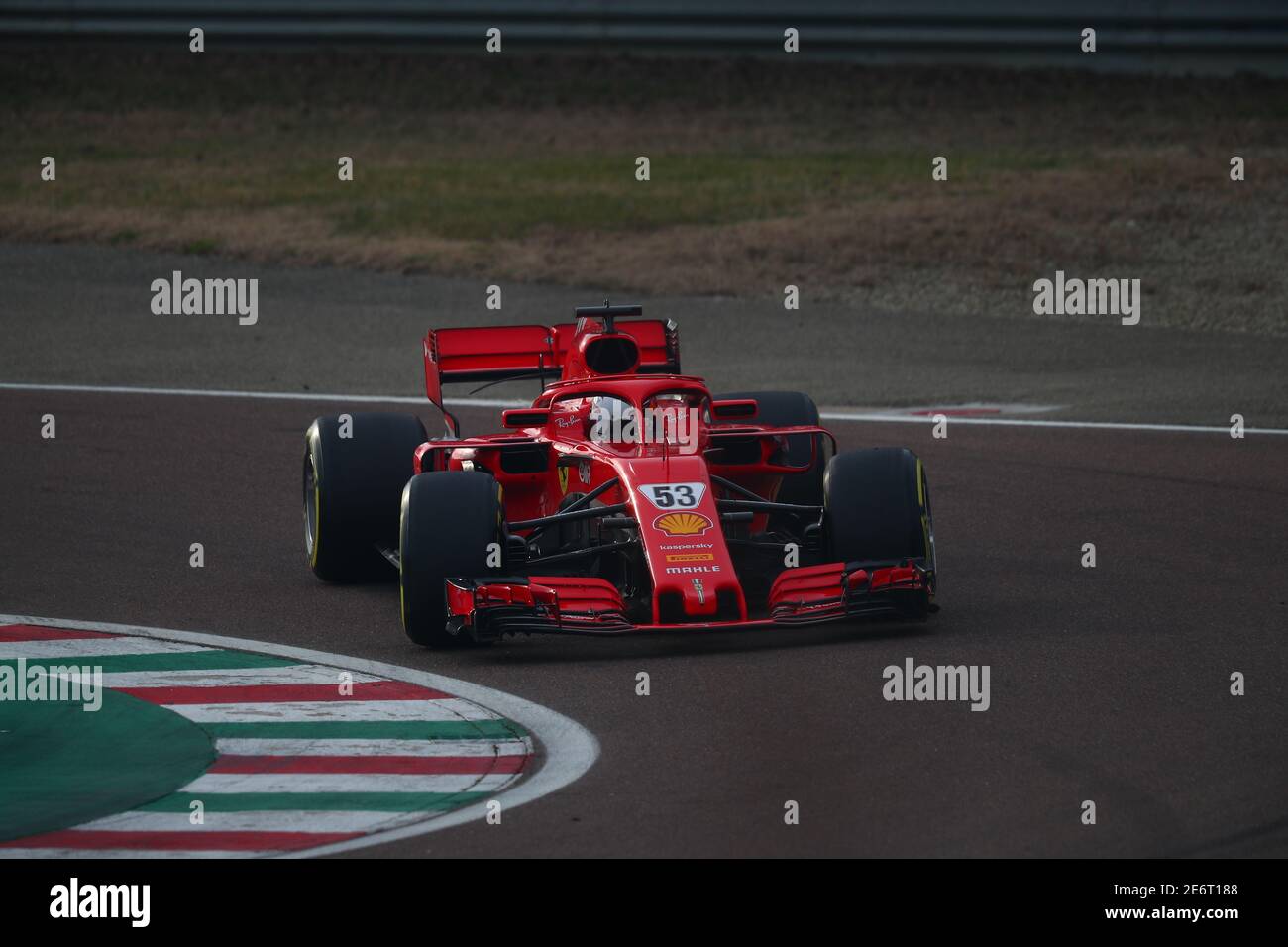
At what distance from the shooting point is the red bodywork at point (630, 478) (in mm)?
9570

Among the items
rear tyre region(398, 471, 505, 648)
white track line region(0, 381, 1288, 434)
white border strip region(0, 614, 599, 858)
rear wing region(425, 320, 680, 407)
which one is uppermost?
rear wing region(425, 320, 680, 407)

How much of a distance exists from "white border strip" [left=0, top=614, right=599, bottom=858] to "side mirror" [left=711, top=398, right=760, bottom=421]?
261 cm

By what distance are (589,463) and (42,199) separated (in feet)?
71.1

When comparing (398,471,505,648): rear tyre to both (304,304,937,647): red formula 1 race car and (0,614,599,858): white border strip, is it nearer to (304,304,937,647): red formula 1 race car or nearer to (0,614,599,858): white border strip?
(304,304,937,647): red formula 1 race car

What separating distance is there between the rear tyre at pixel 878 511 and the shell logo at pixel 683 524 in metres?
0.84

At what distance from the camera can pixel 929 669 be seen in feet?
30.5

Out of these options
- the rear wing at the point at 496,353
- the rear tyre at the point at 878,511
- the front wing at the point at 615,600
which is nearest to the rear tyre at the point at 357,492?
the rear wing at the point at 496,353

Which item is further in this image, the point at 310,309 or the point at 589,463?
the point at 310,309

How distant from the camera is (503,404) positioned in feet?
60.5

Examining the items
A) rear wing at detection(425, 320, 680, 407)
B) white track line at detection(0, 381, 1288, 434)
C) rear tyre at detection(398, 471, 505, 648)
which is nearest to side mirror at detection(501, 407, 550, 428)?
rear tyre at detection(398, 471, 505, 648)

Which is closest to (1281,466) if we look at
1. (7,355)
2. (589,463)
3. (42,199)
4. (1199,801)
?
(589,463)

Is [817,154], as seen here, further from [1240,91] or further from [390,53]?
[390,53]

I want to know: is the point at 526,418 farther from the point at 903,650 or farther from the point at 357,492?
the point at 903,650

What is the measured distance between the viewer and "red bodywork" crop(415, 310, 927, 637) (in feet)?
31.4
